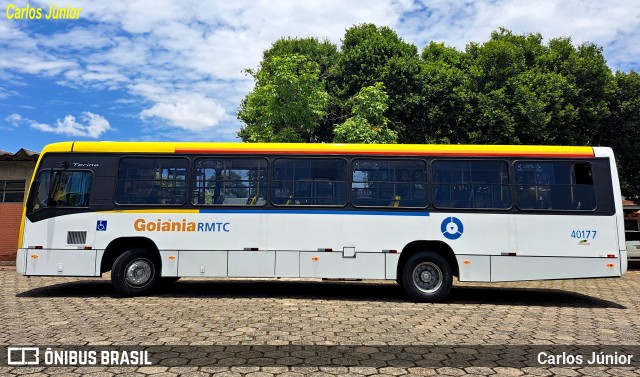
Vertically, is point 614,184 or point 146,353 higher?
point 614,184

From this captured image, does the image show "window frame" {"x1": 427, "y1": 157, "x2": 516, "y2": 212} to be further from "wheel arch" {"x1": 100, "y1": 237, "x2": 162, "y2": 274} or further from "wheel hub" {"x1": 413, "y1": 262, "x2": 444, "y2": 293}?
"wheel arch" {"x1": 100, "y1": 237, "x2": 162, "y2": 274}

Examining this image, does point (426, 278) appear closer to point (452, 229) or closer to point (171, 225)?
point (452, 229)

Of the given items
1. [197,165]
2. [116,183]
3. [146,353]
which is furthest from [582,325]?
[116,183]

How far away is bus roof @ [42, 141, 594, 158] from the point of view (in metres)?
9.41

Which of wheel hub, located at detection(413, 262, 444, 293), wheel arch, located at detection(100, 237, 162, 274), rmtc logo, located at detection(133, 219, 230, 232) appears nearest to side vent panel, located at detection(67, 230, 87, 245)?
wheel arch, located at detection(100, 237, 162, 274)

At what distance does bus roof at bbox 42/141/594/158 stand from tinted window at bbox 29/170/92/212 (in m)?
0.63

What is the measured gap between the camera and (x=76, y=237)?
9312 millimetres

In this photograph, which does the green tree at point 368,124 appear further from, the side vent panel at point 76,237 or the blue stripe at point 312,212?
the side vent panel at point 76,237

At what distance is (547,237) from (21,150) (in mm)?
19661

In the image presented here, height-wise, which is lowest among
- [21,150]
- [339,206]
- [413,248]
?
[413,248]

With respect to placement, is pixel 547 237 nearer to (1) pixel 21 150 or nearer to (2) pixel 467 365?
(2) pixel 467 365

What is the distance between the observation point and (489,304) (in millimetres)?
9156

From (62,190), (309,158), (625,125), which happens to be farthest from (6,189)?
(625,125)

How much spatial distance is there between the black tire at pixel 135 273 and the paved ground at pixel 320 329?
352mm
